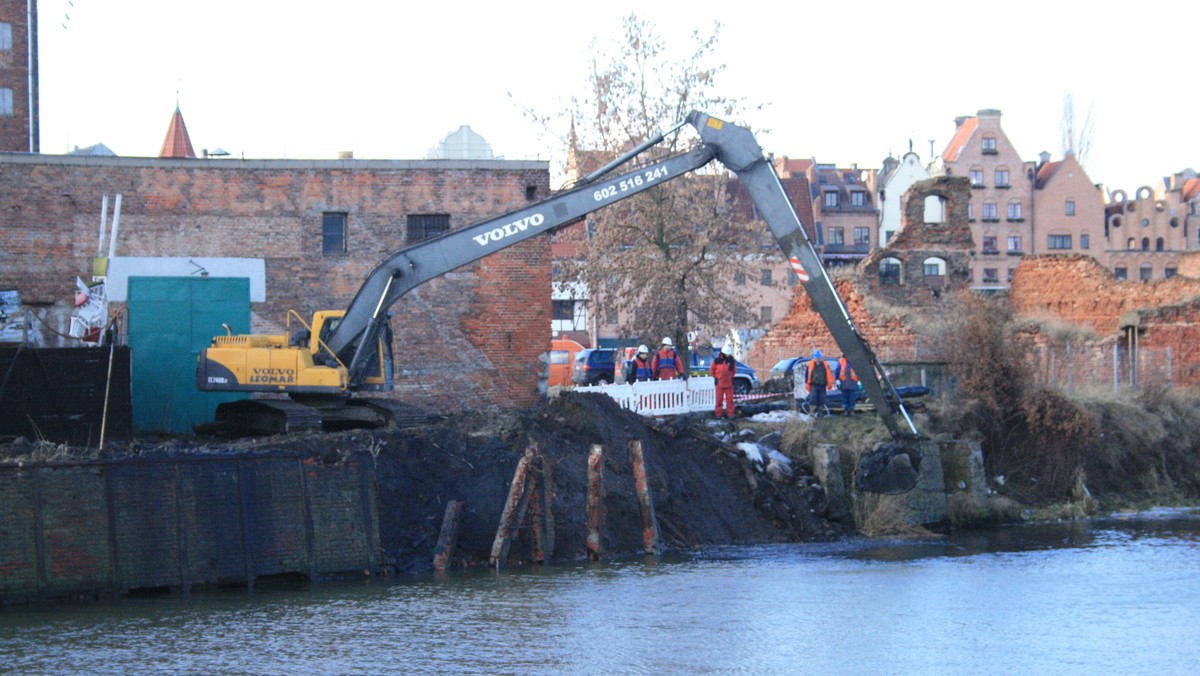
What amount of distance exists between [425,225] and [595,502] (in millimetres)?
9956

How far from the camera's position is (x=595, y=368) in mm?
37250

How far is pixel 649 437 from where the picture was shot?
21.2m

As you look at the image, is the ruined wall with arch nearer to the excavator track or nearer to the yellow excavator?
the yellow excavator

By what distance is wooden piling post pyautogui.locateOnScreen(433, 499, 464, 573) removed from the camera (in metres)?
→ 17.3

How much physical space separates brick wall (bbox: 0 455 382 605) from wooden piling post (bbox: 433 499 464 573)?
0.87 metres

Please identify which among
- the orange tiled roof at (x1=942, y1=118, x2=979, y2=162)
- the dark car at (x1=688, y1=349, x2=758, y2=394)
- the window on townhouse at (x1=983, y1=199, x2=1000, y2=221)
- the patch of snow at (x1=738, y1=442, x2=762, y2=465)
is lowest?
the patch of snow at (x1=738, y1=442, x2=762, y2=465)

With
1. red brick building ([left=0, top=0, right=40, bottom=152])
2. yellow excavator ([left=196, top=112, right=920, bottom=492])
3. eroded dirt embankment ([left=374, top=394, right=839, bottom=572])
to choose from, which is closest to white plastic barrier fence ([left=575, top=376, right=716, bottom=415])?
eroded dirt embankment ([left=374, top=394, right=839, bottom=572])

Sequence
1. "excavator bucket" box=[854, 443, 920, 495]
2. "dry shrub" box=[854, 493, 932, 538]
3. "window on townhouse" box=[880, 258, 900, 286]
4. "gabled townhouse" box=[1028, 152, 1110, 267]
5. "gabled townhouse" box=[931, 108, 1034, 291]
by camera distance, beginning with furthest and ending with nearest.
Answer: "gabled townhouse" box=[1028, 152, 1110, 267], "gabled townhouse" box=[931, 108, 1034, 291], "window on townhouse" box=[880, 258, 900, 286], "excavator bucket" box=[854, 443, 920, 495], "dry shrub" box=[854, 493, 932, 538]

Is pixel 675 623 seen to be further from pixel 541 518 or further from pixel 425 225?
pixel 425 225

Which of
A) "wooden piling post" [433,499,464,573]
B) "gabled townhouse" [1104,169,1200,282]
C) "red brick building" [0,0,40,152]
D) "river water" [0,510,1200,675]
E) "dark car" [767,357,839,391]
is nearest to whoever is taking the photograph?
"river water" [0,510,1200,675]

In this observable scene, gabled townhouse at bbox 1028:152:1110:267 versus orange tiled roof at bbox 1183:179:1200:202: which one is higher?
orange tiled roof at bbox 1183:179:1200:202

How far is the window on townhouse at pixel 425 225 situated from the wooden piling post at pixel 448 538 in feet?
32.8

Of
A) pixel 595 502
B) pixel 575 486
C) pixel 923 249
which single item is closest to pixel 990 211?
pixel 923 249

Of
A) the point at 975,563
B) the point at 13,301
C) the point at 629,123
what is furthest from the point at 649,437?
the point at 629,123
